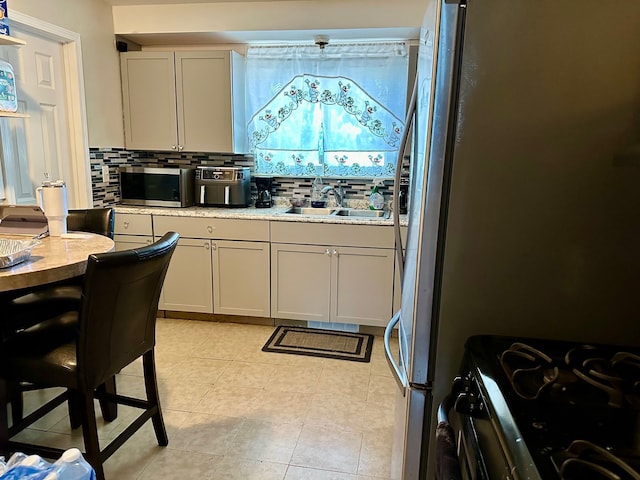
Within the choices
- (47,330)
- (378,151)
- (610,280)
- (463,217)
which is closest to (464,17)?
(463,217)

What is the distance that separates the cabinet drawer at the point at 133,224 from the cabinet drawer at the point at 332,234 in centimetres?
96

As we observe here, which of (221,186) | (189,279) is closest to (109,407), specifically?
(189,279)

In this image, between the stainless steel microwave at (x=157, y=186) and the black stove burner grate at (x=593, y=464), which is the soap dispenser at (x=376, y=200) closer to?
the stainless steel microwave at (x=157, y=186)

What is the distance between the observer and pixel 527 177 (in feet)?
3.84

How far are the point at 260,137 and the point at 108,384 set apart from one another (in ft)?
7.26

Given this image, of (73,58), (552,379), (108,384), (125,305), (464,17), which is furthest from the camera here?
(73,58)

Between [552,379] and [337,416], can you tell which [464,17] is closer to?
[552,379]

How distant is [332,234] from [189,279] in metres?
1.16

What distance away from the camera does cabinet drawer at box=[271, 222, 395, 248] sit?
310 cm

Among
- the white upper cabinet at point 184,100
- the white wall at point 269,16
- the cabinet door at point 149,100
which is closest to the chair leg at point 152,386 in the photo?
the white upper cabinet at point 184,100

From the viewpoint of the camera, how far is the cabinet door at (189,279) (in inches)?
133

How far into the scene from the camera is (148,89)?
3545 mm

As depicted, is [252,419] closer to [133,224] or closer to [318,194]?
[133,224]

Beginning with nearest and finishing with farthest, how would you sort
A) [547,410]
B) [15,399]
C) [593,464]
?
[593,464]
[547,410]
[15,399]
